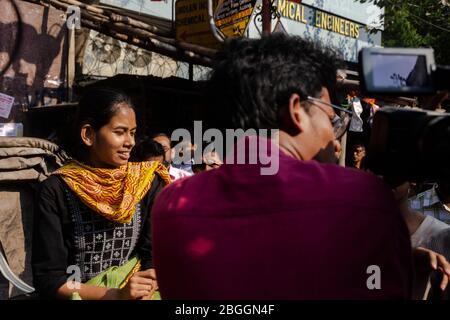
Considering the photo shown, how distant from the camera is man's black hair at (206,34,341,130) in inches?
49.0

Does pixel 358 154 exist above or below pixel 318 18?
below

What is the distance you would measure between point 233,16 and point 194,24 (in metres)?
0.86

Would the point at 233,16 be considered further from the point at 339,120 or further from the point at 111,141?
the point at 339,120

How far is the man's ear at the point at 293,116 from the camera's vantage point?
123cm

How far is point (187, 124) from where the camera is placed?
7.37 metres

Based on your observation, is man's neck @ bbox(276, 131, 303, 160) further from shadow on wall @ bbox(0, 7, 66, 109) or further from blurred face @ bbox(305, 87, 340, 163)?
shadow on wall @ bbox(0, 7, 66, 109)

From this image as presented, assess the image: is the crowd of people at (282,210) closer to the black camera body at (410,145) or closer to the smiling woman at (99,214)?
the black camera body at (410,145)

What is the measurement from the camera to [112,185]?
2.37 m

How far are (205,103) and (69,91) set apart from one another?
16.3 ft

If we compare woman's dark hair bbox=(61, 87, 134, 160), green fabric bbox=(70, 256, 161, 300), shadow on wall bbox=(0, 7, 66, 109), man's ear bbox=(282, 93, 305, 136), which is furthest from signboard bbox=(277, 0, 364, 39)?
man's ear bbox=(282, 93, 305, 136)

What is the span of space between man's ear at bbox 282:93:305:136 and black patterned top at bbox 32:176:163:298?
1.20 m

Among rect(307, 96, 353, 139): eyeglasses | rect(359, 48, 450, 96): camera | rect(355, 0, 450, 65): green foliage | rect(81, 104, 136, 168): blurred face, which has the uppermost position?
rect(355, 0, 450, 65): green foliage

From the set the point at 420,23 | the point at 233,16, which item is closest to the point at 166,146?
the point at 233,16
